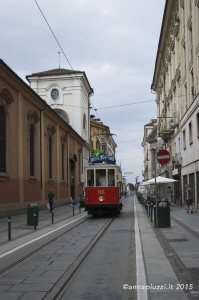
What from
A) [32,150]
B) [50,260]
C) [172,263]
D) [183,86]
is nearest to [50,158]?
[32,150]

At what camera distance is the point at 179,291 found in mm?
7109

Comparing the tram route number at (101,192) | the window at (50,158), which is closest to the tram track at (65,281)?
the tram route number at (101,192)

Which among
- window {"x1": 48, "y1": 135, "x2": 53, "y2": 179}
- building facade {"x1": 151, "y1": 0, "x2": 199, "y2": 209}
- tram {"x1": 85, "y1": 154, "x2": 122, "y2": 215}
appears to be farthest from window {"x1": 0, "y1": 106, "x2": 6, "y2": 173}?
window {"x1": 48, "y1": 135, "x2": 53, "y2": 179}

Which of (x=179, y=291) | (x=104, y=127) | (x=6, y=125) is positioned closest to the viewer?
(x=179, y=291)

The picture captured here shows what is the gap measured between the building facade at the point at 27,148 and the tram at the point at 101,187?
16.2 ft

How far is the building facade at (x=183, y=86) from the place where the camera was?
28.8 metres

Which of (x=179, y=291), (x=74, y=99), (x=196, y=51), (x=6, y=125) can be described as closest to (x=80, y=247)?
(x=179, y=291)

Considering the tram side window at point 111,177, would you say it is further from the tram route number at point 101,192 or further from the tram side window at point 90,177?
the tram side window at point 90,177

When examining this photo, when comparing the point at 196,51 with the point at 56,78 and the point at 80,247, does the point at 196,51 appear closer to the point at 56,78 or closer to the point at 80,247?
the point at 80,247

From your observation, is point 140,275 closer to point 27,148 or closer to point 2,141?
point 2,141

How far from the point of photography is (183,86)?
115 feet

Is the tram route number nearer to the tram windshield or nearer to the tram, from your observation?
the tram

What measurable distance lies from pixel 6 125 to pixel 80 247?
626 inches

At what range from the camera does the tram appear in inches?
986
